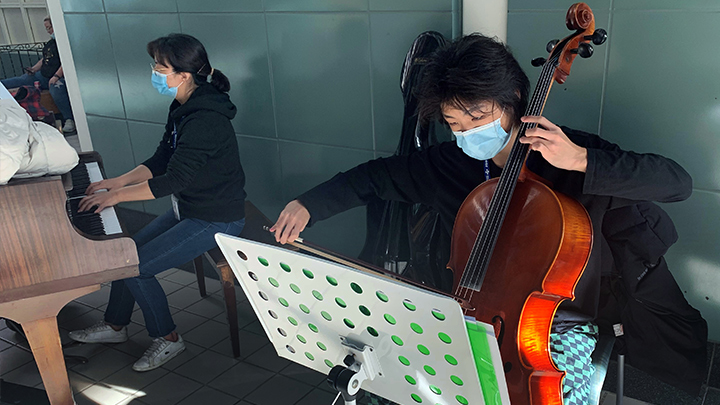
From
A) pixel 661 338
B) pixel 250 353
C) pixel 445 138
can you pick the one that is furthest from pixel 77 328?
pixel 661 338

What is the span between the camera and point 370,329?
3.43ft

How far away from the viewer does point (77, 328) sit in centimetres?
271

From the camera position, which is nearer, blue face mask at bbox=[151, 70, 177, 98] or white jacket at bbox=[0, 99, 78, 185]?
white jacket at bbox=[0, 99, 78, 185]

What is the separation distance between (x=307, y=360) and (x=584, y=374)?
0.65 metres

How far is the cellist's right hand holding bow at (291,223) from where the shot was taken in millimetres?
1456

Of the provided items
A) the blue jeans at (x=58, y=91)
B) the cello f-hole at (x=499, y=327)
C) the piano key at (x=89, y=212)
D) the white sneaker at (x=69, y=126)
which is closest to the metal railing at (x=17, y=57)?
the blue jeans at (x=58, y=91)

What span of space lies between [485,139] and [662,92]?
66 centimetres

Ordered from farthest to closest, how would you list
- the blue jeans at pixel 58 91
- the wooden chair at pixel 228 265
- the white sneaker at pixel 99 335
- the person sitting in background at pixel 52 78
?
the blue jeans at pixel 58 91
the person sitting in background at pixel 52 78
the white sneaker at pixel 99 335
the wooden chair at pixel 228 265

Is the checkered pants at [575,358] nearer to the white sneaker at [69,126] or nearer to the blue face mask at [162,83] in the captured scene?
the blue face mask at [162,83]

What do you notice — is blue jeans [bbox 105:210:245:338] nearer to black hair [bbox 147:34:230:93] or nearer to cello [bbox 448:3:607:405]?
black hair [bbox 147:34:230:93]

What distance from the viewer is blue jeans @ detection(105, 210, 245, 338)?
7.38ft

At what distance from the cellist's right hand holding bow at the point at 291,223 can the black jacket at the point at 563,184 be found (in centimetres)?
4

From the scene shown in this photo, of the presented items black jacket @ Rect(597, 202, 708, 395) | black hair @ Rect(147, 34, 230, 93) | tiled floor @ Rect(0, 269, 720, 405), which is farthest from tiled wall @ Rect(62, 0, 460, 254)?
black jacket @ Rect(597, 202, 708, 395)

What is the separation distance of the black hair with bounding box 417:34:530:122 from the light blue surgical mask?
0.18 feet
